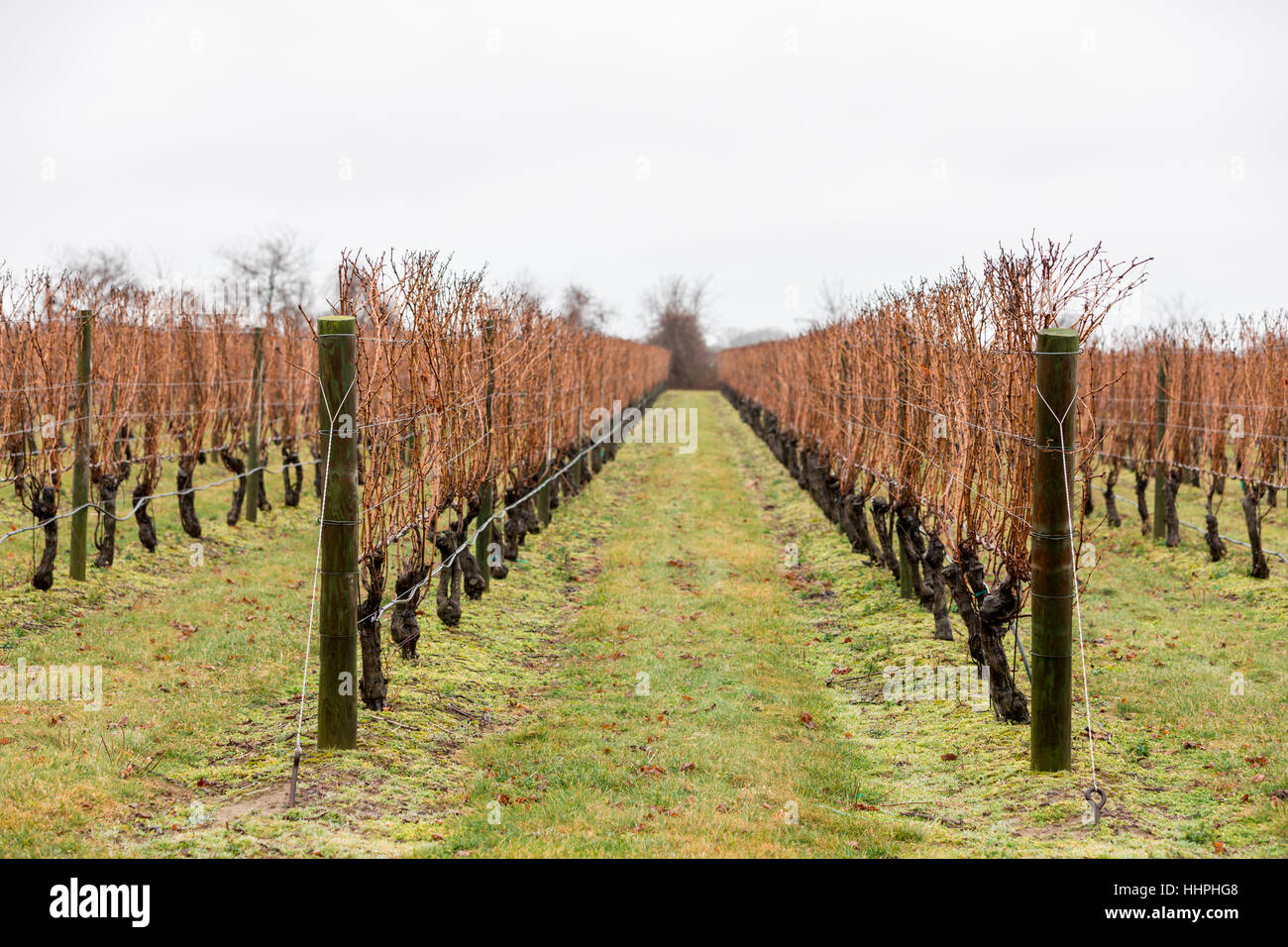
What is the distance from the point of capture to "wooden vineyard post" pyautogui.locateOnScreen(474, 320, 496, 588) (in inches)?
432

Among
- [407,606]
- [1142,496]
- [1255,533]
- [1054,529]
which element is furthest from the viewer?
[1142,496]

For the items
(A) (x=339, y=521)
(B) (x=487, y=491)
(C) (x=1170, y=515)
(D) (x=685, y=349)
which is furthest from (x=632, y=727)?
(D) (x=685, y=349)

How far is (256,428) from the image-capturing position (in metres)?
16.0

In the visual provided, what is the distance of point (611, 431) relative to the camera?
27.0m

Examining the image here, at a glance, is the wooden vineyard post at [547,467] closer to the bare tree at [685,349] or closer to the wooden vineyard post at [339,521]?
the wooden vineyard post at [339,521]

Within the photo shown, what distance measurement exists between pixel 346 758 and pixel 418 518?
213 cm

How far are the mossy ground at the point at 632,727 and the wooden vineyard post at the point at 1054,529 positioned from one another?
49cm

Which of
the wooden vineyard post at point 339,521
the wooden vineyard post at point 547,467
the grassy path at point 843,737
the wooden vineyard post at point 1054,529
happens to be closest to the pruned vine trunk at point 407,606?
the grassy path at point 843,737

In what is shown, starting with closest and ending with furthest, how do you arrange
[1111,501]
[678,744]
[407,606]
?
[678,744], [407,606], [1111,501]

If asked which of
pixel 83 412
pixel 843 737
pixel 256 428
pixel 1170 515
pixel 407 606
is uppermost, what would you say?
pixel 83 412

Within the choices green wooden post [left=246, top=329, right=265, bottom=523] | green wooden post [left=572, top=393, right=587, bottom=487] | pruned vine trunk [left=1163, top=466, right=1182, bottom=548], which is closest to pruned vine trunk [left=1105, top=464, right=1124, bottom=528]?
pruned vine trunk [left=1163, top=466, right=1182, bottom=548]

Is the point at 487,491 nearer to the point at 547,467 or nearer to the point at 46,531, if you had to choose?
the point at 547,467

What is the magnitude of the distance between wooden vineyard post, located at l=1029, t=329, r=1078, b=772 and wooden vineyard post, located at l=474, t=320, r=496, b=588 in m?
6.02

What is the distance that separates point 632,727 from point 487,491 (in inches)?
185
